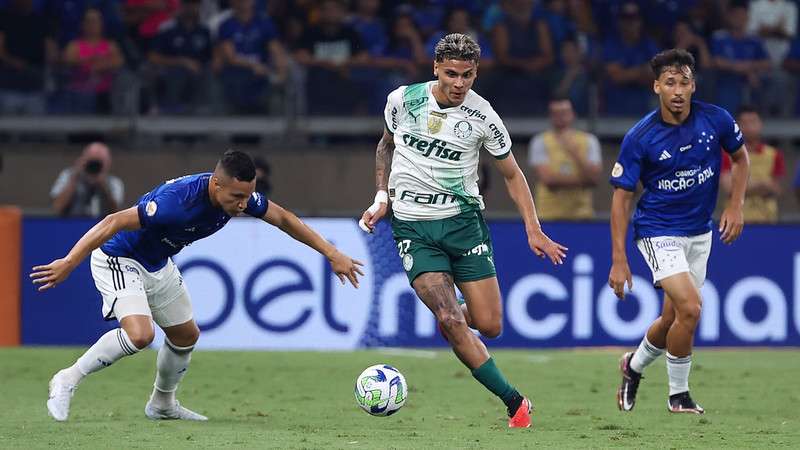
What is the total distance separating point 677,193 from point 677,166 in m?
0.19

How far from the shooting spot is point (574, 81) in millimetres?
18156

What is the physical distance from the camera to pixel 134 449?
816cm

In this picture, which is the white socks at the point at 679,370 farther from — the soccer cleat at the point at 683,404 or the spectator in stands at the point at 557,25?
the spectator in stands at the point at 557,25

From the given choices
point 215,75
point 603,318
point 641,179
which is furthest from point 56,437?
point 215,75

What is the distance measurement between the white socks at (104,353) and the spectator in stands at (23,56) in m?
8.97

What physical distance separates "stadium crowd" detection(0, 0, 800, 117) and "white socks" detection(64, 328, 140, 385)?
868 centimetres

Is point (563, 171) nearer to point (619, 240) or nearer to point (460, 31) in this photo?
point (460, 31)

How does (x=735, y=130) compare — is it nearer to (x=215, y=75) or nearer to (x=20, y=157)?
(x=215, y=75)

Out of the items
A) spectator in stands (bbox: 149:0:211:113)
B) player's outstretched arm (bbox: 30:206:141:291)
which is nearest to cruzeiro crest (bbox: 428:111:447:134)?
player's outstretched arm (bbox: 30:206:141:291)

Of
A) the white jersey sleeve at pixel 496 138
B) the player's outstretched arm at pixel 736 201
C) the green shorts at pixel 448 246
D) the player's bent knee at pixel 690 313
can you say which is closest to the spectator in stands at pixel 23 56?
the green shorts at pixel 448 246

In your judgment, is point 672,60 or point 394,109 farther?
point 672,60

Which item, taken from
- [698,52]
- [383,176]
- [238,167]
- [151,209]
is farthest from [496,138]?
[698,52]

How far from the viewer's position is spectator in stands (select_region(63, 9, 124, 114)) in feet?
58.4

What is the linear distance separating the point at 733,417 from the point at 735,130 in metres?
1.91
